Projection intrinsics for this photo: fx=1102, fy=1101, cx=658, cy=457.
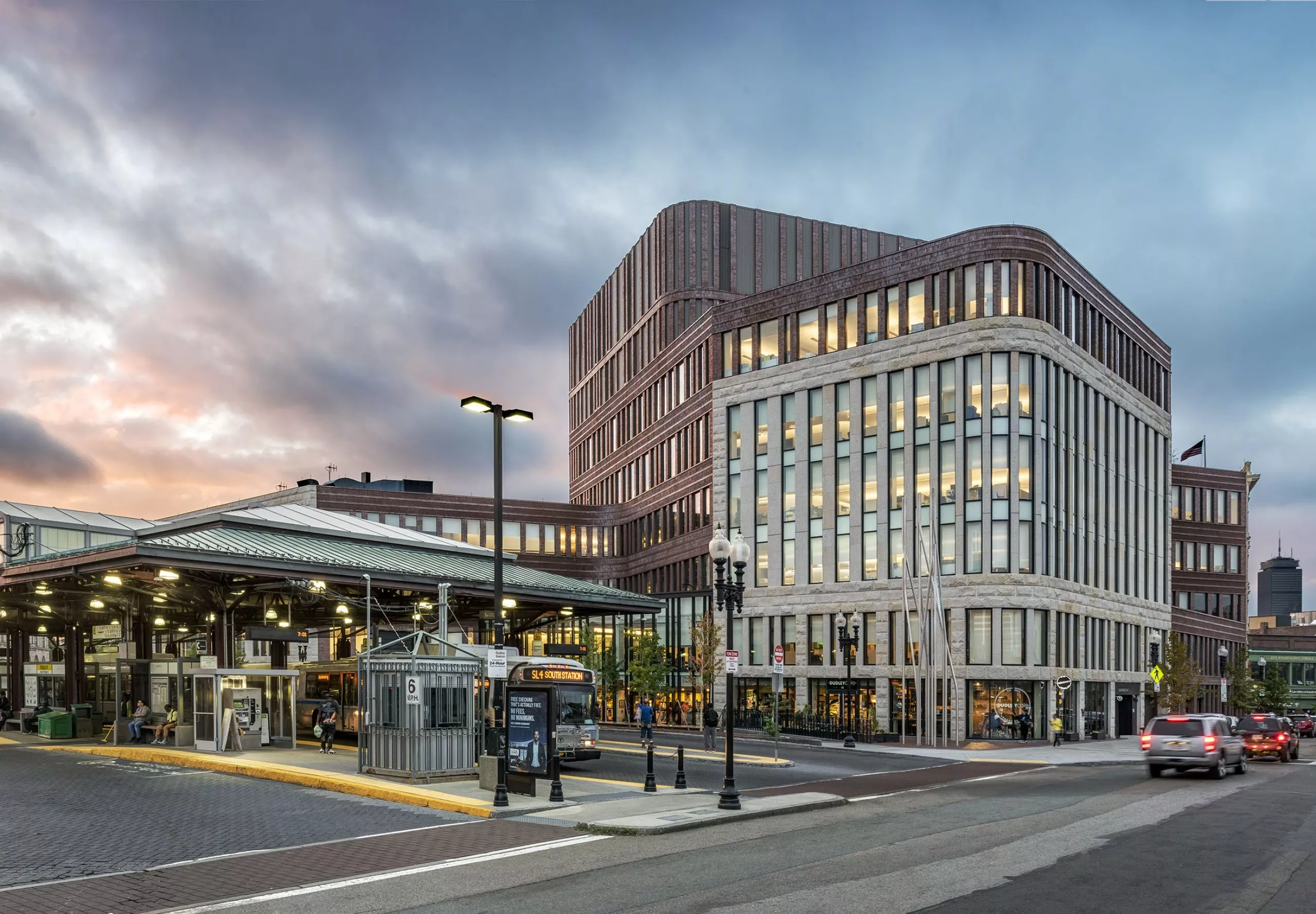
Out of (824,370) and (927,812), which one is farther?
(824,370)

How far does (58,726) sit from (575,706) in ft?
78.8

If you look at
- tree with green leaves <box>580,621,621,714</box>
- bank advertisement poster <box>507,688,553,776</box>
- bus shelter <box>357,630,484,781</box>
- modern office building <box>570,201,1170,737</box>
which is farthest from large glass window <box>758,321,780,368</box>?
bank advertisement poster <box>507,688,553,776</box>

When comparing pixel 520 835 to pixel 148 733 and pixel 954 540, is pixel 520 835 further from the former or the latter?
pixel 954 540

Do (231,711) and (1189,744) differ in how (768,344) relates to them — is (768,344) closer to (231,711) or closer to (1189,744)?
(1189,744)

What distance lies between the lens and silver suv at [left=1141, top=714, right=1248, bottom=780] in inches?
1208

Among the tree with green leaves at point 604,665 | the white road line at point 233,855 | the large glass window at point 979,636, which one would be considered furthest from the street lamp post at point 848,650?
the white road line at point 233,855

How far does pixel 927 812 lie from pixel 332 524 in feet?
97.0

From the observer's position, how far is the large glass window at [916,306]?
59969mm

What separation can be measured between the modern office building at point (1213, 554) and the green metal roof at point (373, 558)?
73.2m

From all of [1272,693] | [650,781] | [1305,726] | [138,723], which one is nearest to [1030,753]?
[650,781]

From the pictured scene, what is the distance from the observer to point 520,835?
1914cm

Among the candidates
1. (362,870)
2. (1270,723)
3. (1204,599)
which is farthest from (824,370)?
(1204,599)

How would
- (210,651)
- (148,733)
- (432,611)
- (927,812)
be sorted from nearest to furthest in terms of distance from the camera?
(927,812)
(148,733)
(210,651)
(432,611)

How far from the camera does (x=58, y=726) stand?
43938 millimetres
